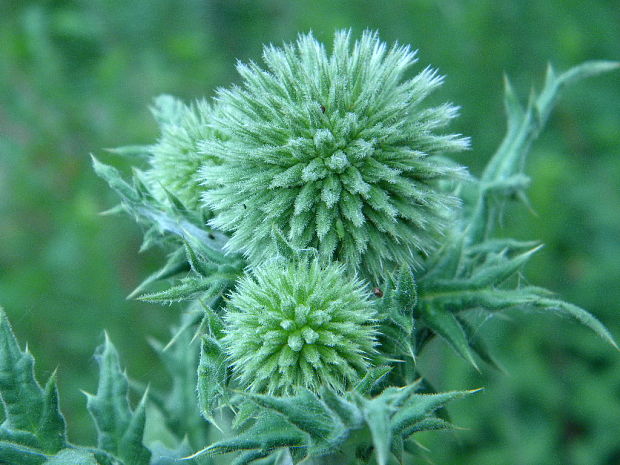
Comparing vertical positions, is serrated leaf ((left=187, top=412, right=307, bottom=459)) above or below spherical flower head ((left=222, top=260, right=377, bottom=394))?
below

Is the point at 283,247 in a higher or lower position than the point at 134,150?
lower

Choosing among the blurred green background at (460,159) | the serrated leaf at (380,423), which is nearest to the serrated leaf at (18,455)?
the serrated leaf at (380,423)

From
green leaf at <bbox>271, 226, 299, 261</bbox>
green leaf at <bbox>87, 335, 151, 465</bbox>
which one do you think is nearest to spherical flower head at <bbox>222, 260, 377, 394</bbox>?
green leaf at <bbox>271, 226, 299, 261</bbox>

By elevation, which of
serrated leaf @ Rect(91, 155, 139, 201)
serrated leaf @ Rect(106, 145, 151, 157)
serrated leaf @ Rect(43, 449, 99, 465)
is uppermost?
serrated leaf @ Rect(106, 145, 151, 157)

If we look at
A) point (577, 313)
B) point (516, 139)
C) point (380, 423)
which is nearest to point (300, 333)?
point (380, 423)

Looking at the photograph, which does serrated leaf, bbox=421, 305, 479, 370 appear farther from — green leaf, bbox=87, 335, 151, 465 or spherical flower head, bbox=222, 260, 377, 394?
green leaf, bbox=87, 335, 151, 465

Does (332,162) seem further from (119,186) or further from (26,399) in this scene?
(26,399)
